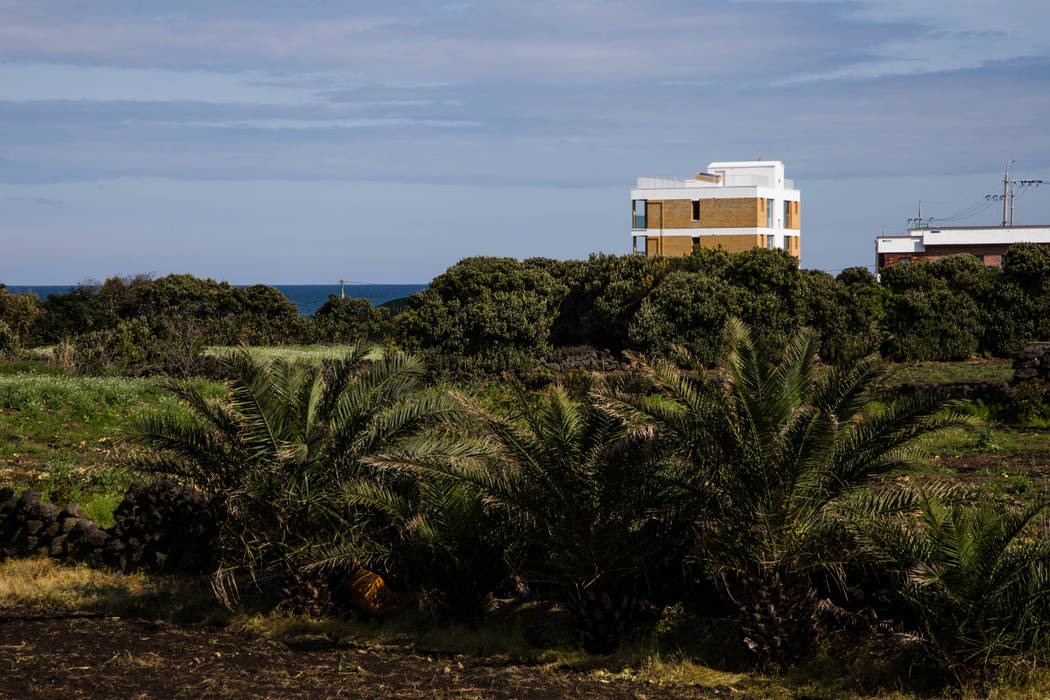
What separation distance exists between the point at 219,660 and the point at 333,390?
270cm

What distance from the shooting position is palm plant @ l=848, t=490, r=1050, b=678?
6.64 metres

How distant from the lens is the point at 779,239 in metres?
59.6

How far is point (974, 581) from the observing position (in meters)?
6.64

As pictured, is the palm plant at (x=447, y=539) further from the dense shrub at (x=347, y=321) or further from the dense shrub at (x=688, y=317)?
the dense shrub at (x=347, y=321)

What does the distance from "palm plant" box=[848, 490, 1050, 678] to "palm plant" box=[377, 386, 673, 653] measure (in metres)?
1.83

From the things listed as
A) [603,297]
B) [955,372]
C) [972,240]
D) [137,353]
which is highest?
[972,240]

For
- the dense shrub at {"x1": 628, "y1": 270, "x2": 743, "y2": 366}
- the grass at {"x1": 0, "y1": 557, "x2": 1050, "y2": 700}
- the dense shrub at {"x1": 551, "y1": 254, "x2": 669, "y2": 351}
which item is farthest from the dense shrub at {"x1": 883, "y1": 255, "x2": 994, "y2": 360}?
the grass at {"x1": 0, "y1": 557, "x2": 1050, "y2": 700}

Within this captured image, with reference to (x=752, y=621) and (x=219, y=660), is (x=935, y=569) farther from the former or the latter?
(x=219, y=660)

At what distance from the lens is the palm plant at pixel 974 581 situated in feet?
21.8

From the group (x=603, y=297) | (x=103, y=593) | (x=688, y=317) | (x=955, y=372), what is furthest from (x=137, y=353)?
(x=955, y=372)

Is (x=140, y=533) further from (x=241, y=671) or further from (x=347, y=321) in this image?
(x=347, y=321)

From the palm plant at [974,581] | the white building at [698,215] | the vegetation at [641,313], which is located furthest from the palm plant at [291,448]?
the white building at [698,215]

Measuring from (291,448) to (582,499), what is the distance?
9.06 ft

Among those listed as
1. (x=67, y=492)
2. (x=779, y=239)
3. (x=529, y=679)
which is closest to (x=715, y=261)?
(x=67, y=492)
